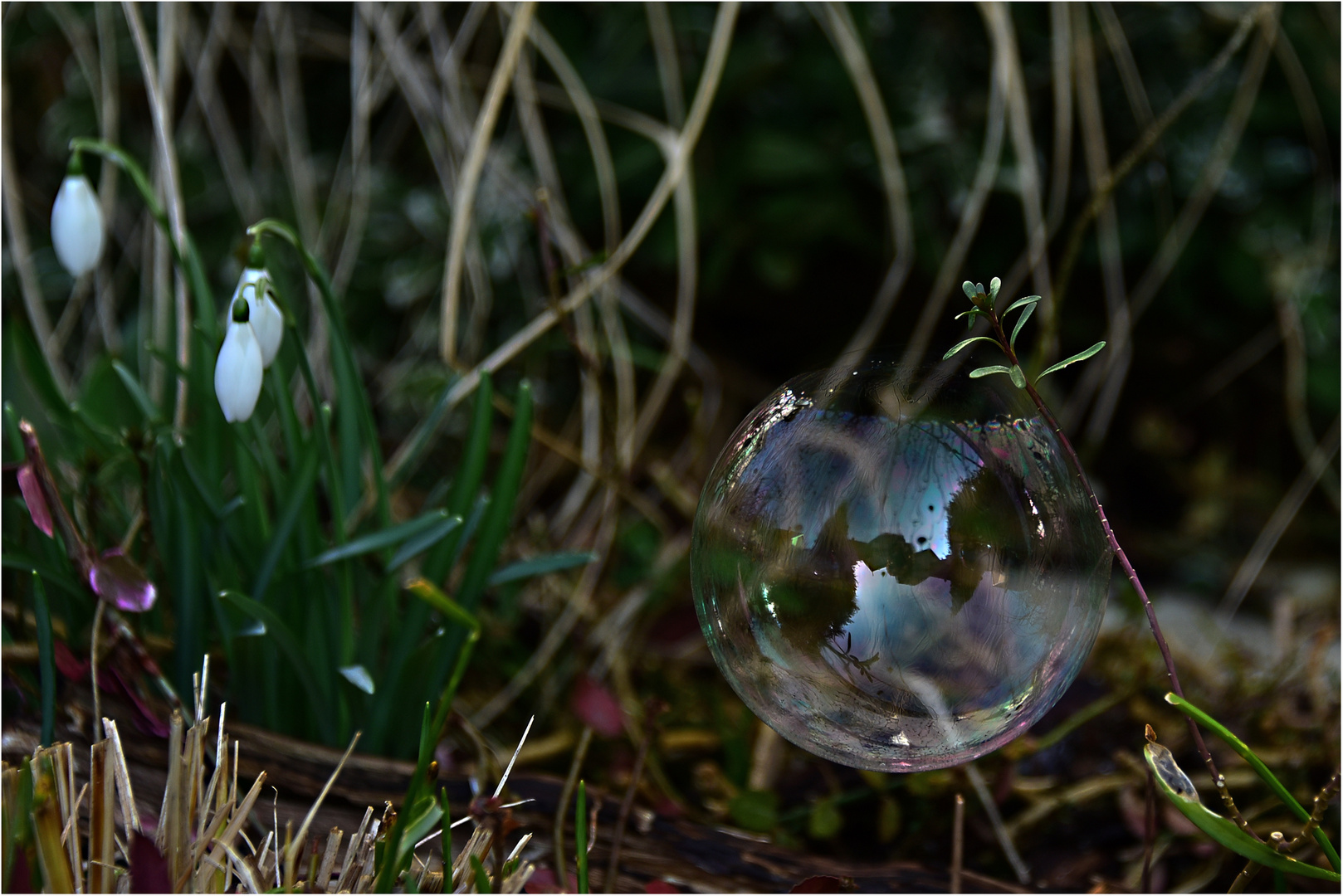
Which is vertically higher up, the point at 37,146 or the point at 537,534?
the point at 37,146

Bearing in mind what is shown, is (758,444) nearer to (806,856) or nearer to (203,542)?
(806,856)

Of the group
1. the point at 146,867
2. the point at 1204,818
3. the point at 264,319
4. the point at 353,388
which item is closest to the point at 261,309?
the point at 264,319

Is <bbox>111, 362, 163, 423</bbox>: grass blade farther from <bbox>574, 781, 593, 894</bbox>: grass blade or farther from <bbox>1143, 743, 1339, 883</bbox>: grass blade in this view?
<bbox>1143, 743, 1339, 883</bbox>: grass blade

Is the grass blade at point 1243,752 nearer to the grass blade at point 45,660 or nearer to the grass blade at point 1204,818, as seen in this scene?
the grass blade at point 1204,818

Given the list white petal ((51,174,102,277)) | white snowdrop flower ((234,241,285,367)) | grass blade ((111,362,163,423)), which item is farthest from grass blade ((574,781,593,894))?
white petal ((51,174,102,277))

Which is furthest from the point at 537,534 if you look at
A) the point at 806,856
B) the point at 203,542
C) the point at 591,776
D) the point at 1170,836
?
the point at 1170,836

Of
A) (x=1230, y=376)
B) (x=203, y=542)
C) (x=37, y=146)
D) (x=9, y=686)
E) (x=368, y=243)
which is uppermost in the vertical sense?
(x=37, y=146)
